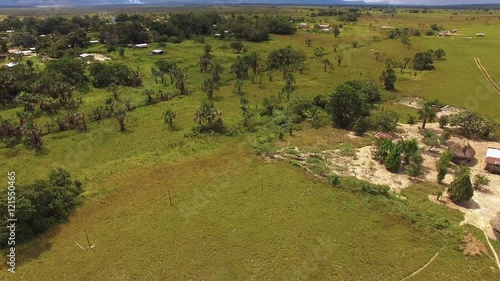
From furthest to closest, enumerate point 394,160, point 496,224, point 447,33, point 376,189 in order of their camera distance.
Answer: point 447,33 < point 394,160 < point 376,189 < point 496,224

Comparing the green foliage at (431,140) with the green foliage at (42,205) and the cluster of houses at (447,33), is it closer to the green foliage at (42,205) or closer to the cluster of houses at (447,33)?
the green foliage at (42,205)

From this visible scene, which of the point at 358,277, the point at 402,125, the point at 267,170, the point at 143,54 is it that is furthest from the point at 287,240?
the point at 143,54

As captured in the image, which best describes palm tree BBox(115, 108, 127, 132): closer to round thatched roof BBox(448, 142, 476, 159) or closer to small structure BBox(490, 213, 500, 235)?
round thatched roof BBox(448, 142, 476, 159)

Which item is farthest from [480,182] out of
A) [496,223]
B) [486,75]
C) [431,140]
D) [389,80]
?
[486,75]

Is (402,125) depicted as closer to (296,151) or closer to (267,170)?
(296,151)

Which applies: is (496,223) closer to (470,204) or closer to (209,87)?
(470,204)

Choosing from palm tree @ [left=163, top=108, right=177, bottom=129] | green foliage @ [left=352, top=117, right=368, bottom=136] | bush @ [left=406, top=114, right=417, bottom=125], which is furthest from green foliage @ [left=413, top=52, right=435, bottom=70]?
palm tree @ [left=163, top=108, right=177, bottom=129]
